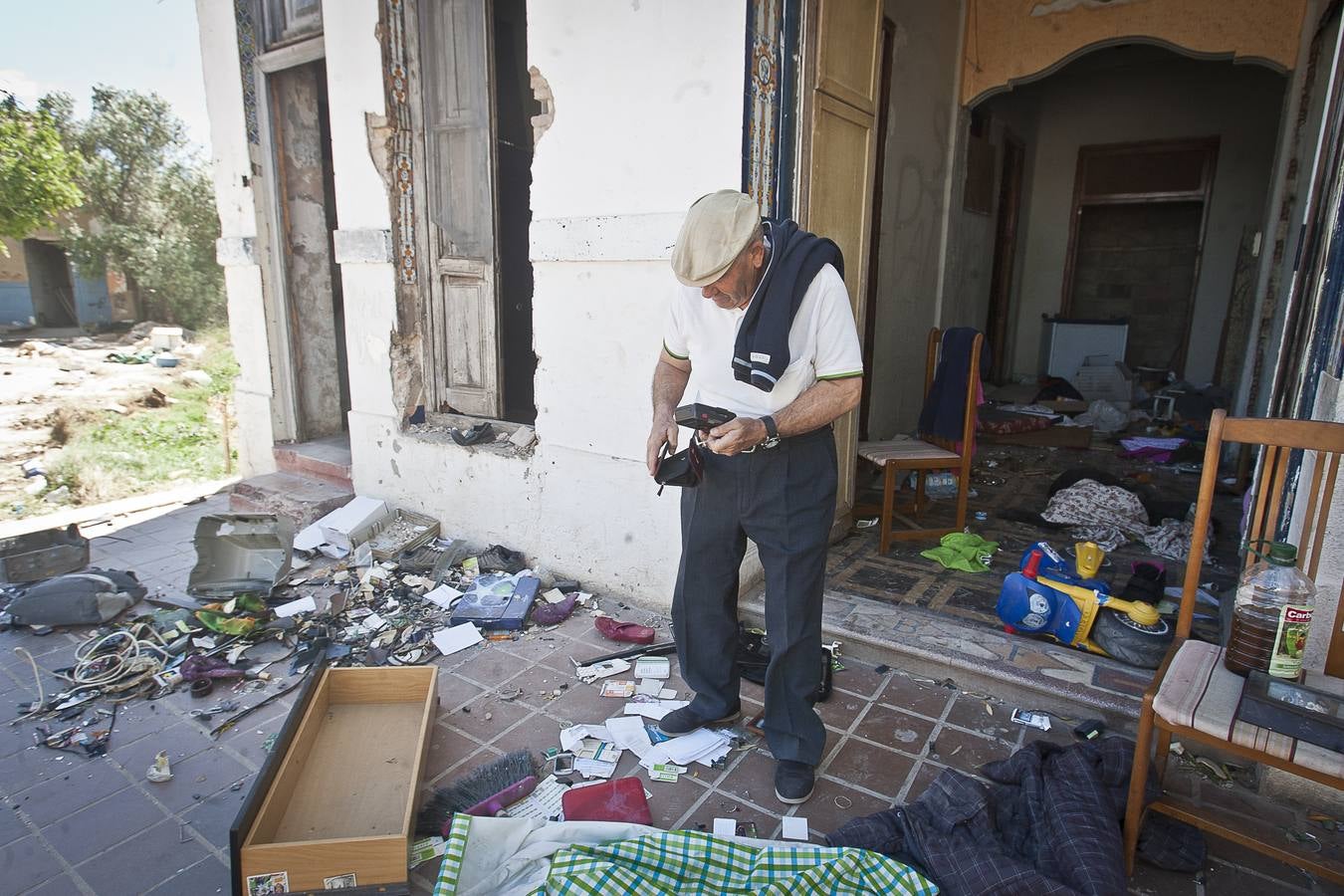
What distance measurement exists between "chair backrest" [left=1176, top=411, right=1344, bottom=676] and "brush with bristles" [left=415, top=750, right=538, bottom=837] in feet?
7.44

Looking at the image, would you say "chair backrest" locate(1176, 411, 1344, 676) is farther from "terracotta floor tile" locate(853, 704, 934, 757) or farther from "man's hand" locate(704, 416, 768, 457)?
"man's hand" locate(704, 416, 768, 457)

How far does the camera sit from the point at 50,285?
23.6 metres

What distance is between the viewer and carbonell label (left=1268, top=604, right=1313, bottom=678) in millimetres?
2045

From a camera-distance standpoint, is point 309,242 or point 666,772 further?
point 309,242

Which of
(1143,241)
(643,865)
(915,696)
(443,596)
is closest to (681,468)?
(643,865)

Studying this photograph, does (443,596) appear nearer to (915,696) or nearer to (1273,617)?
(915,696)

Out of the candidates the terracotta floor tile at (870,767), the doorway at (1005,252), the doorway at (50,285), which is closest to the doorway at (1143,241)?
the doorway at (1005,252)

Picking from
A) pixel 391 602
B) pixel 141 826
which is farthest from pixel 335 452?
pixel 141 826

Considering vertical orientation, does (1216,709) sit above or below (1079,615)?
above

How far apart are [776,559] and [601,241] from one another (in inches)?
81.8

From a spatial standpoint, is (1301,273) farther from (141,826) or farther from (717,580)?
(141,826)

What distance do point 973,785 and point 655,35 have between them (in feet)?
11.2

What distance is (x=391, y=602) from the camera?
13.8 feet

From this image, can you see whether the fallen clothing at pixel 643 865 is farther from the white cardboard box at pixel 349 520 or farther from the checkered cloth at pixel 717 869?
the white cardboard box at pixel 349 520
